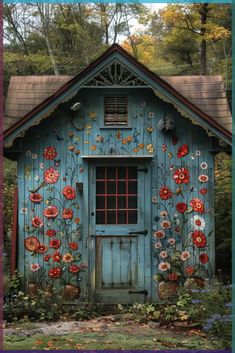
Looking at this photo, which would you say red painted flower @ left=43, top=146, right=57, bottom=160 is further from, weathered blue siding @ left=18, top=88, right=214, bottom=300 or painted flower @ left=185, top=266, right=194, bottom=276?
painted flower @ left=185, top=266, right=194, bottom=276

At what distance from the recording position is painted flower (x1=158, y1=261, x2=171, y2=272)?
31.8 feet

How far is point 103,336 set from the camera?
7.70 m

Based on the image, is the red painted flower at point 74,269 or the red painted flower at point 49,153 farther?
the red painted flower at point 49,153

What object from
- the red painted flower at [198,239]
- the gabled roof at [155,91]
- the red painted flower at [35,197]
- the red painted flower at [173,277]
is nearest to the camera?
the gabled roof at [155,91]

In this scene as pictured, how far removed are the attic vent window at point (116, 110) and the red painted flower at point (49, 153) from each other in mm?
1129

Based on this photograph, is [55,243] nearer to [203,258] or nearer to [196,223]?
[196,223]

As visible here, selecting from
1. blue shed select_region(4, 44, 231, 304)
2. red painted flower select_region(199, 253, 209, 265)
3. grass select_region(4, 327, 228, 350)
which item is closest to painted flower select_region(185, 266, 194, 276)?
blue shed select_region(4, 44, 231, 304)

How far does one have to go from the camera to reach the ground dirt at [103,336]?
281 inches

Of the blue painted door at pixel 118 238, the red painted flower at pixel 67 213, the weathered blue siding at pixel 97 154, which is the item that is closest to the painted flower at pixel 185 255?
the weathered blue siding at pixel 97 154

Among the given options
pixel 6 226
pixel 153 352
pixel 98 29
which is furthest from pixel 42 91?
pixel 98 29

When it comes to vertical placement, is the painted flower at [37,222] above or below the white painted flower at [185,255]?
above

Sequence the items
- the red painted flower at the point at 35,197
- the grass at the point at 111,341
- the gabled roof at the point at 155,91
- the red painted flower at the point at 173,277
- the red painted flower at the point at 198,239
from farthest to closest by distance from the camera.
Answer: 1. the red painted flower at the point at 35,197
2. the red painted flower at the point at 198,239
3. the red painted flower at the point at 173,277
4. the gabled roof at the point at 155,91
5. the grass at the point at 111,341

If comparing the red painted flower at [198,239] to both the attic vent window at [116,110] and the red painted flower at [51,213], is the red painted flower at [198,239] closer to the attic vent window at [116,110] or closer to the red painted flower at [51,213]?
the attic vent window at [116,110]

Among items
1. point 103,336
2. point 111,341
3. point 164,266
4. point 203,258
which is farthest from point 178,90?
point 111,341
